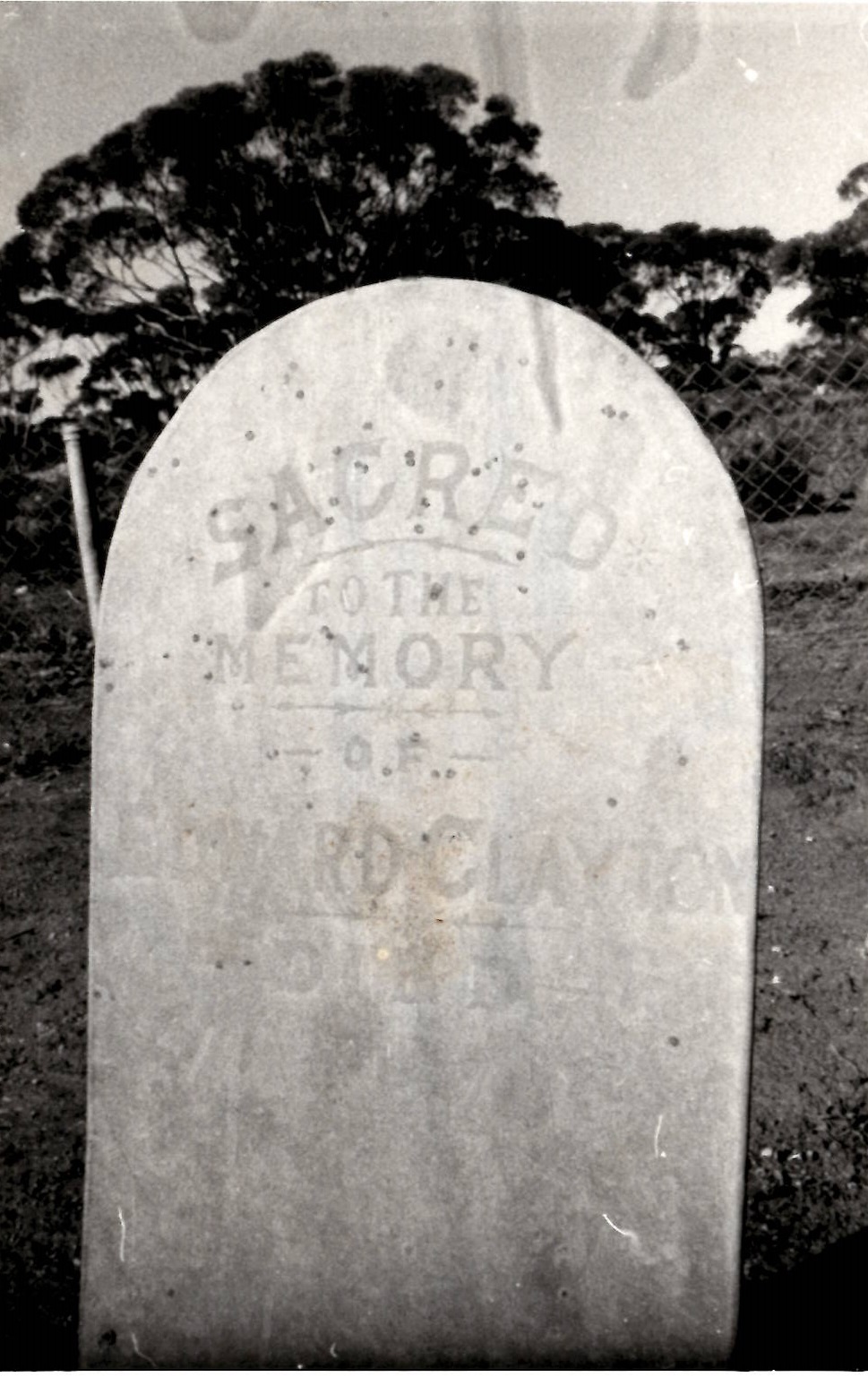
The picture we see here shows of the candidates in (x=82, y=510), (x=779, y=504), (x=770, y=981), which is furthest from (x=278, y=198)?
(x=770, y=981)

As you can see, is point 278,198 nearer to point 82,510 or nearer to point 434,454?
point 82,510

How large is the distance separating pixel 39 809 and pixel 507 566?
11.0 ft

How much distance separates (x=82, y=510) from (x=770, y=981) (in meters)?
2.36

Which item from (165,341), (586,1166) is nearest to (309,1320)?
(586,1166)

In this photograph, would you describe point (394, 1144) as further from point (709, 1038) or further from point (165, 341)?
point (165, 341)

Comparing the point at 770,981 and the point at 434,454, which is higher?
the point at 434,454

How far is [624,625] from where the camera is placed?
1667 millimetres

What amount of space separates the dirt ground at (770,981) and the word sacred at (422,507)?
1318mm

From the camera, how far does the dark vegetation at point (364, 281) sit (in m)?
2.60

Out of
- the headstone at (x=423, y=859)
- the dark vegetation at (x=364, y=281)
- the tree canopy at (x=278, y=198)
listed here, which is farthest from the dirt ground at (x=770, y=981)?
the tree canopy at (x=278, y=198)

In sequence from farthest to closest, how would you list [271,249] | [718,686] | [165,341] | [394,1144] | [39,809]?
[271,249] < [165,341] < [39,809] < [394,1144] < [718,686]

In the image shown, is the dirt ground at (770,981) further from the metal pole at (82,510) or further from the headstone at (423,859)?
the metal pole at (82,510)

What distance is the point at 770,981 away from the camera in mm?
3234

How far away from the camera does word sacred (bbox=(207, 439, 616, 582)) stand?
1673 millimetres
